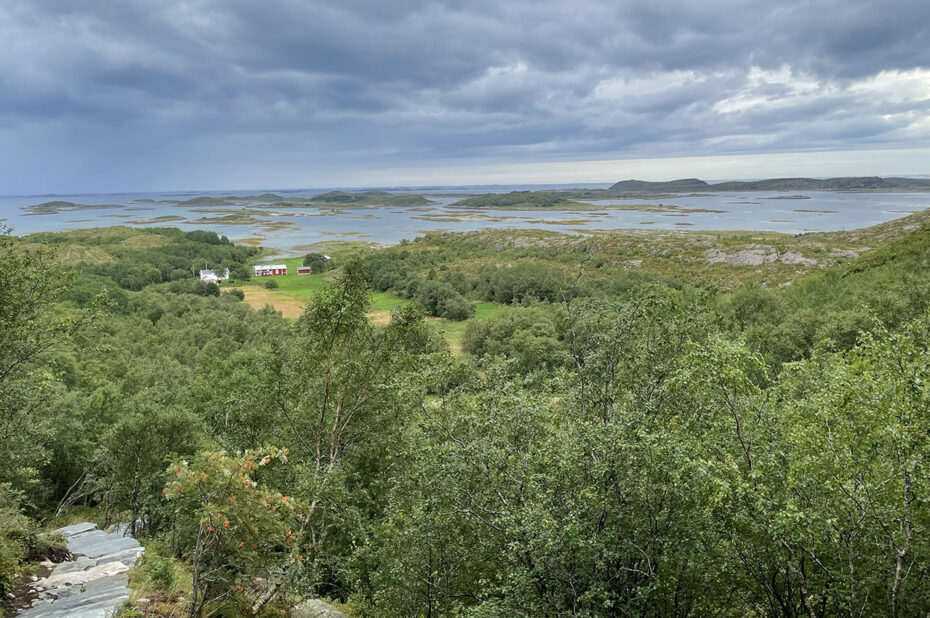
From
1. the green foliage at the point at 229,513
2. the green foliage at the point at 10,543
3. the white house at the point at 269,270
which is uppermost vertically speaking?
the green foliage at the point at 229,513

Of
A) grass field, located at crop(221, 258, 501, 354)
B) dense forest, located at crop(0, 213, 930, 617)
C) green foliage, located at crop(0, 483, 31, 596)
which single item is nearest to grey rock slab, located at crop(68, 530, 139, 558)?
dense forest, located at crop(0, 213, 930, 617)

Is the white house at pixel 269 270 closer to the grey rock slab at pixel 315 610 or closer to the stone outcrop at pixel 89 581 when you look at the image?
the stone outcrop at pixel 89 581

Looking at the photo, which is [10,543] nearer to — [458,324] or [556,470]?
[556,470]

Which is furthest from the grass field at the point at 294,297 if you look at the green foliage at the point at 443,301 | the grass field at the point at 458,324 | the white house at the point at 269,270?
the green foliage at the point at 443,301

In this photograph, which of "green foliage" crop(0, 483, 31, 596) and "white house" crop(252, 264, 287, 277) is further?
"white house" crop(252, 264, 287, 277)

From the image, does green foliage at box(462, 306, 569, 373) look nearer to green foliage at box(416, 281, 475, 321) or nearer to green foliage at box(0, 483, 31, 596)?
green foliage at box(416, 281, 475, 321)

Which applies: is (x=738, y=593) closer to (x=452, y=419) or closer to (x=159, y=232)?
(x=452, y=419)

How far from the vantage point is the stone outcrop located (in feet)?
28.7

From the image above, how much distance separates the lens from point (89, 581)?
10.3 metres

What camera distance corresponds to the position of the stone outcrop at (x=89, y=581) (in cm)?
874

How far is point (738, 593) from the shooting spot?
727 centimetres

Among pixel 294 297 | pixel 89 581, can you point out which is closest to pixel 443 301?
pixel 294 297

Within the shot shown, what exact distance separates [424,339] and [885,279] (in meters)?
44.7

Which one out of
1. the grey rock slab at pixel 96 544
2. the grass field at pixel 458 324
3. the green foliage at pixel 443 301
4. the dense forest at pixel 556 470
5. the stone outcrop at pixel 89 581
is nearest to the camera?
the dense forest at pixel 556 470
